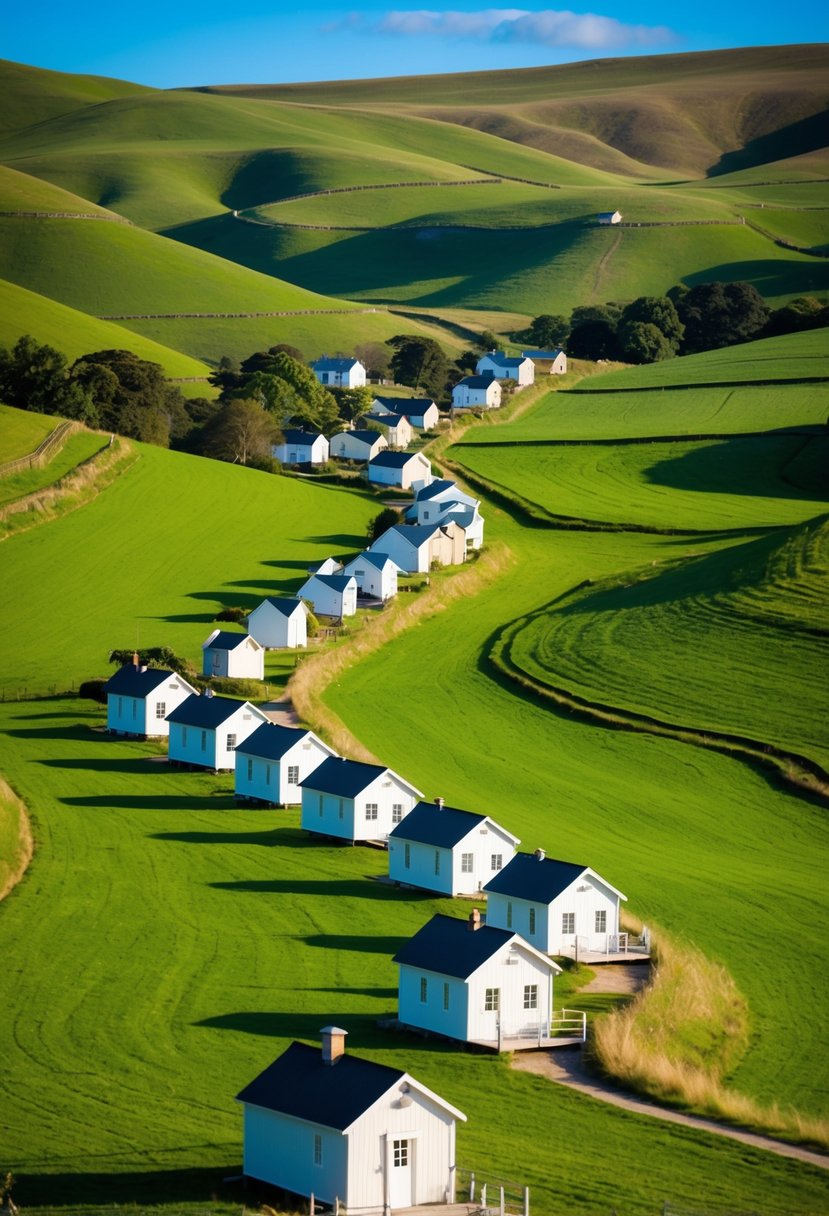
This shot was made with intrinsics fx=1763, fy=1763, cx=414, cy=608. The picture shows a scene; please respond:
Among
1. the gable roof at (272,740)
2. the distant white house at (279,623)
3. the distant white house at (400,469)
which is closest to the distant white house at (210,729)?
the gable roof at (272,740)

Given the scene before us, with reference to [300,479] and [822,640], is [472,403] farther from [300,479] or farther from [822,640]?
[822,640]

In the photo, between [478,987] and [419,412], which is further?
[419,412]

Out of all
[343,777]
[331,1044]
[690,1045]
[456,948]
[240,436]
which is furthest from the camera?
[240,436]

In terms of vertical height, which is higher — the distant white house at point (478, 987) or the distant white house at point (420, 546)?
the distant white house at point (420, 546)

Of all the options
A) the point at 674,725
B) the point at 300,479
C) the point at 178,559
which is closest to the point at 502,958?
the point at 674,725

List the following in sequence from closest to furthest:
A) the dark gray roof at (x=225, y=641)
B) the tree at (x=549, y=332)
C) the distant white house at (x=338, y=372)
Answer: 1. the dark gray roof at (x=225, y=641)
2. the distant white house at (x=338, y=372)
3. the tree at (x=549, y=332)

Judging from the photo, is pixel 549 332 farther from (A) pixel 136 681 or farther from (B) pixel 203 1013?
(B) pixel 203 1013

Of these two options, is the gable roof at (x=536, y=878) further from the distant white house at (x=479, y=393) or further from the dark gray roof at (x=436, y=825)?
the distant white house at (x=479, y=393)

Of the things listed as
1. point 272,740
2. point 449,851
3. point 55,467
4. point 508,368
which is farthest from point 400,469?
point 449,851
